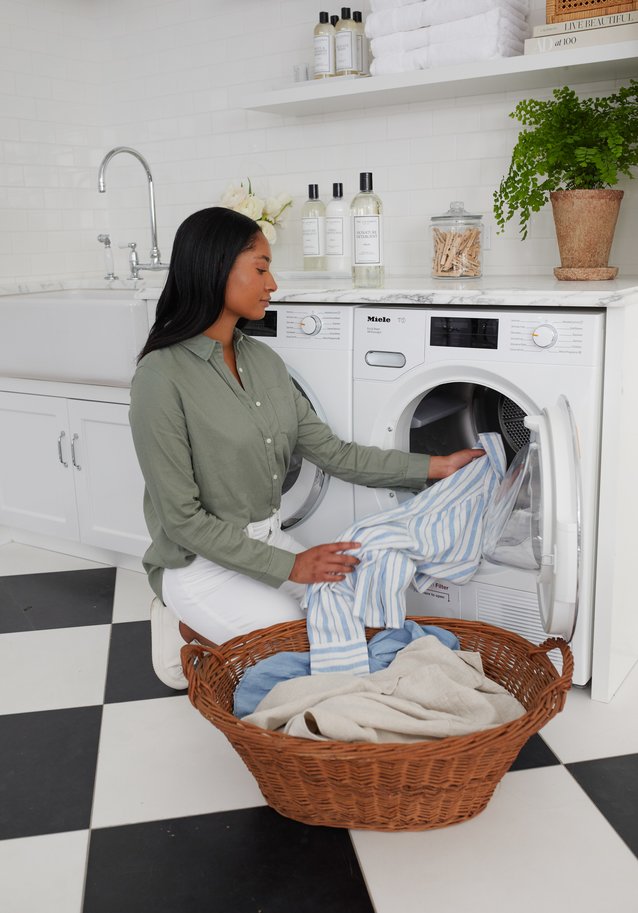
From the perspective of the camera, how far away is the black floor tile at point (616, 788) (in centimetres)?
160

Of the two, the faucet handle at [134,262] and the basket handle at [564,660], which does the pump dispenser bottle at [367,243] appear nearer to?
the basket handle at [564,660]

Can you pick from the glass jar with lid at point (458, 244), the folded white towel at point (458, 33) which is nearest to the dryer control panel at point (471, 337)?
the glass jar with lid at point (458, 244)

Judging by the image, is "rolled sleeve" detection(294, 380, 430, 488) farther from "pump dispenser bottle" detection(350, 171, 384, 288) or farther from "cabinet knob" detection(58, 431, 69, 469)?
"cabinet knob" detection(58, 431, 69, 469)

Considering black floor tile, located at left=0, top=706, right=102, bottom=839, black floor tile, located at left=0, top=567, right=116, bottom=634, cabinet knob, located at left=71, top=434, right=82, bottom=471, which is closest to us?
black floor tile, located at left=0, top=706, right=102, bottom=839

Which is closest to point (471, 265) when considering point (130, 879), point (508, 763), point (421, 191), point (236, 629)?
point (421, 191)

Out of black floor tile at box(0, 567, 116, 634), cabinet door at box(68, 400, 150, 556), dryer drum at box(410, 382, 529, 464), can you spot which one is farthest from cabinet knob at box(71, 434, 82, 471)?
dryer drum at box(410, 382, 529, 464)

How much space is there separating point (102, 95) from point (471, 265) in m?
2.05

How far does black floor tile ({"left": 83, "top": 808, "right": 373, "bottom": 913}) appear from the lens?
1441 mm

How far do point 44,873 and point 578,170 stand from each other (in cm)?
205

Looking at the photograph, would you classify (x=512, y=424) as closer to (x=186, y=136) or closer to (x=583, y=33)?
(x=583, y=33)

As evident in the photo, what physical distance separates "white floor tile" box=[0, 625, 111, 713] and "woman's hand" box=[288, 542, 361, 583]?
622 mm

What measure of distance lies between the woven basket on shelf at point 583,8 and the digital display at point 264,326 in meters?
1.08

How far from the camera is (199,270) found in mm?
1862

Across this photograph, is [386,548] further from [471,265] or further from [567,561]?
[471,265]
